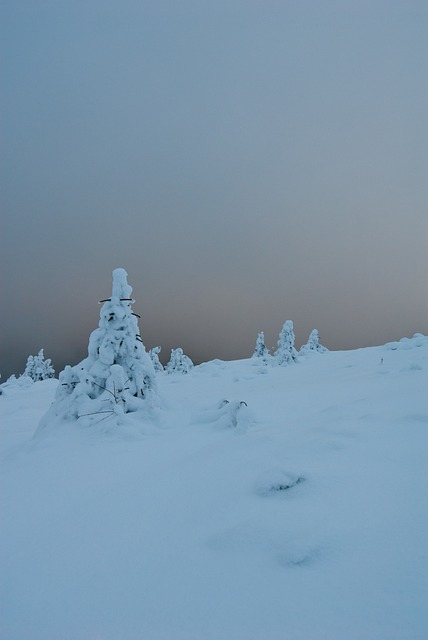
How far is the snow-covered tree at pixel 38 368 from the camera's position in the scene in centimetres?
5375

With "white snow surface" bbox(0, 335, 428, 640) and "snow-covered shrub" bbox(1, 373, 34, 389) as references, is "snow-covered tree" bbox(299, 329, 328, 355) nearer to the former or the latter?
"snow-covered shrub" bbox(1, 373, 34, 389)

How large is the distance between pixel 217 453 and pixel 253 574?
2.43m

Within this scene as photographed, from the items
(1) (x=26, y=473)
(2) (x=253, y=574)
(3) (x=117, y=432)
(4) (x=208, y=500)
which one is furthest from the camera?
(3) (x=117, y=432)

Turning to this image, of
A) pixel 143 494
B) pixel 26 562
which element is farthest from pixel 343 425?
pixel 26 562

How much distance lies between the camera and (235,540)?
8.68 ft

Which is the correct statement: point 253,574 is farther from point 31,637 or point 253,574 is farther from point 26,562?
point 26,562

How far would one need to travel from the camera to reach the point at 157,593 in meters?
2.30

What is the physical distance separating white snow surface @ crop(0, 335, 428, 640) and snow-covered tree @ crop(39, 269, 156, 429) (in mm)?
2811

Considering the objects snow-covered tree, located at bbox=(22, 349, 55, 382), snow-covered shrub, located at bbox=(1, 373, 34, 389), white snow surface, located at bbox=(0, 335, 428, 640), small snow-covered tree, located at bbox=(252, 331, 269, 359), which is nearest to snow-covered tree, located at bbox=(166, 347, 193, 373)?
small snow-covered tree, located at bbox=(252, 331, 269, 359)

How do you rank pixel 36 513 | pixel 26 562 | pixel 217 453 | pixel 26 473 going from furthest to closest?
pixel 26 473
pixel 217 453
pixel 36 513
pixel 26 562

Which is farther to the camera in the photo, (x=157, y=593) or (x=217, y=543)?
(x=217, y=543)

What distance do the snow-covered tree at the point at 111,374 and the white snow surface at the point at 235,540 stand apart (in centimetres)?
281

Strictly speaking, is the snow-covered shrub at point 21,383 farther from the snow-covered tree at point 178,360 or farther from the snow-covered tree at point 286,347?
the snow-covered tree at point 286,347

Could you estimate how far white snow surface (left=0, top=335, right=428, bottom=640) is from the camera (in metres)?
1.99
